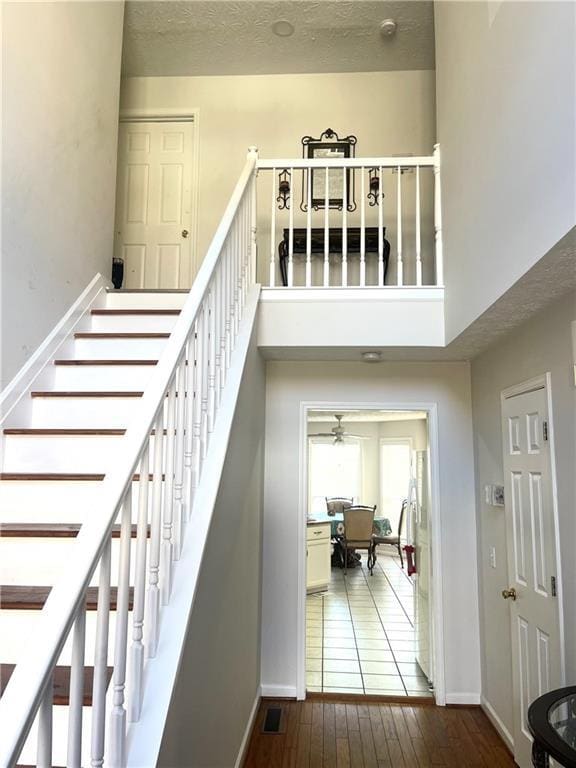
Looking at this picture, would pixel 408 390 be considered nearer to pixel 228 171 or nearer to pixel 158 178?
pixel 228 171

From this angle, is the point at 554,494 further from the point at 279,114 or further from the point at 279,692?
the point at 279,114

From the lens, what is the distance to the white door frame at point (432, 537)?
3342mm

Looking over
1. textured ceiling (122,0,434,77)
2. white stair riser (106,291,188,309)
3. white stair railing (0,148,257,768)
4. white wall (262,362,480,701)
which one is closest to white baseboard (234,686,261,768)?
white wall (262,362,480,701)

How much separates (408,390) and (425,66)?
3074mm

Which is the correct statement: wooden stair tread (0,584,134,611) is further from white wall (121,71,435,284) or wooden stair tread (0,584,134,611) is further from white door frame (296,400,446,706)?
white wall (121,71,435,284)

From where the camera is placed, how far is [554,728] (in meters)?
1.51

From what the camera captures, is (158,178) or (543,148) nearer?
(543,148)

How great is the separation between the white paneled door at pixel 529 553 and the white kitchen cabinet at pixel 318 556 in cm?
378

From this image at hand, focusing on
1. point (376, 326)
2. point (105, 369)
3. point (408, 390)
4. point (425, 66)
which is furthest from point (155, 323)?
point (425, 66)

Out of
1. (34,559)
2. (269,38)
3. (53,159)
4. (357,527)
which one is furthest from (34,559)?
(357,527)

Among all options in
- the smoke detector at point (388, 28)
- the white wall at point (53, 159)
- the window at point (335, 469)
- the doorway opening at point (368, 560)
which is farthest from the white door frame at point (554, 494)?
the window at point (335, 469)

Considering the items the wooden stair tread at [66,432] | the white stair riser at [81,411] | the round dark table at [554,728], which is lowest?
the round dark table at [554,728]

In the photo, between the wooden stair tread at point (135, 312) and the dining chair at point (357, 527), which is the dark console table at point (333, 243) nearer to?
the wooden stair tread at point (135, 312)

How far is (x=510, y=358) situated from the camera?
2809 millimetres
